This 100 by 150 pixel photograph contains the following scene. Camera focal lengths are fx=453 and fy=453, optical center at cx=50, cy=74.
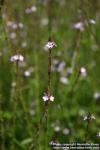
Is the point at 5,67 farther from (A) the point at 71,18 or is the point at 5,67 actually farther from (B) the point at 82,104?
(A) the point at 71,18

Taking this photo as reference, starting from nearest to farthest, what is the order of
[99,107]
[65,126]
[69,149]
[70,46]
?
[69,149] → [65,126] → [99,107] → [70,46]

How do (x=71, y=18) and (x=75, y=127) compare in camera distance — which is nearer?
(x=75, y=127)

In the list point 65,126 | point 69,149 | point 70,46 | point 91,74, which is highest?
point 70,46

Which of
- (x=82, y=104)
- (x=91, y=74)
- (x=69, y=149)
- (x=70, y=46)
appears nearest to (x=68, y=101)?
(x=82, y=104)

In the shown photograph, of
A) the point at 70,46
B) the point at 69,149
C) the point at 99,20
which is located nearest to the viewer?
the point at 69,149

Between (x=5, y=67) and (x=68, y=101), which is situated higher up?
(x=5, y=67)

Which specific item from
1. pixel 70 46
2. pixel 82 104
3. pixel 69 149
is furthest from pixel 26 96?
pixel 69 149
